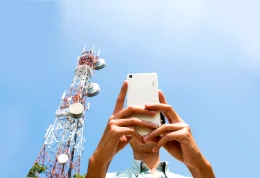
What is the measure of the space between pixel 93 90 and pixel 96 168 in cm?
1875

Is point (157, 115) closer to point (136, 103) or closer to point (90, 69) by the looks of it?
point (136, 103)

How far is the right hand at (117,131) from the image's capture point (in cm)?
164

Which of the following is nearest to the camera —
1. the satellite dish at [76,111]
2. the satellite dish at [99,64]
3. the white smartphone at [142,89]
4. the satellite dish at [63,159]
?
the white smartphone at [142,89]

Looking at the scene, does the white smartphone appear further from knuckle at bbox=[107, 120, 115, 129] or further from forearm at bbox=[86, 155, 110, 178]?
forearm at bbox=[86, 155, 110, 178]

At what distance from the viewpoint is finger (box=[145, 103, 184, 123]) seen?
5.60 feet

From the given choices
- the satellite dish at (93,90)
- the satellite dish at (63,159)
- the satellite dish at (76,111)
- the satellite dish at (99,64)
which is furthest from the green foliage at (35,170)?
the satellite dish at (99,64)

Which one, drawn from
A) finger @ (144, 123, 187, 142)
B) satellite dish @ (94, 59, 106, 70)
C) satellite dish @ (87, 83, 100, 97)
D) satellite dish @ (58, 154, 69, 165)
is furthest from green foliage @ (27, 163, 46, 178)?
finger @ (144, 123, 187, 142)

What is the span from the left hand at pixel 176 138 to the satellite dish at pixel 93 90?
1863cm

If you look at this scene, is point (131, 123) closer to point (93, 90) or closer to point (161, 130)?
point (161, 130)

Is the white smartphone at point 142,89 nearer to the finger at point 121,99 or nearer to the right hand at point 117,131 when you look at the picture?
the finger at point 121,99

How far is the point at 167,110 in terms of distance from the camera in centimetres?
175

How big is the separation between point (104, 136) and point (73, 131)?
16.6m

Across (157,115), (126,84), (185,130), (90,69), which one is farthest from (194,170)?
(90,69)

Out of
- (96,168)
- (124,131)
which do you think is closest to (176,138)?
(124,131)
